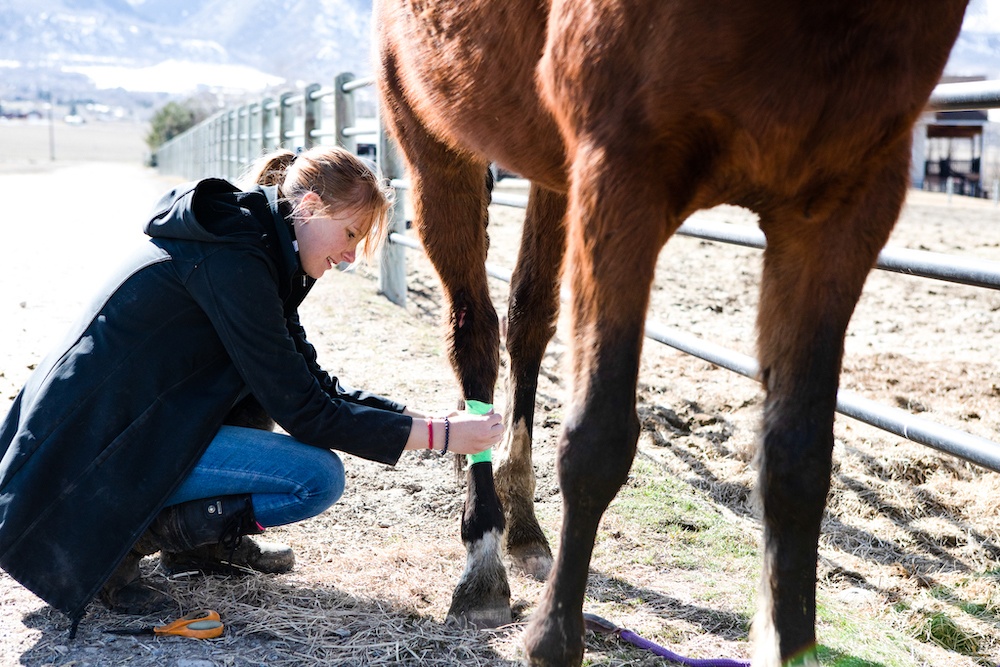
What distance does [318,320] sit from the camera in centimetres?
577

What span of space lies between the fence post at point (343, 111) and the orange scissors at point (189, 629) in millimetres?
5998

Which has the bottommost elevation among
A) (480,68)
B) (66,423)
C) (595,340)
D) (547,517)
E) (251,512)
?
(547,517)

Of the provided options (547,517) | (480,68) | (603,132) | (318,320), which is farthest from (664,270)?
(603,132)

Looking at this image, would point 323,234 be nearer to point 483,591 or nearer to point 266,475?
point 266,475

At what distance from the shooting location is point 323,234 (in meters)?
2.31

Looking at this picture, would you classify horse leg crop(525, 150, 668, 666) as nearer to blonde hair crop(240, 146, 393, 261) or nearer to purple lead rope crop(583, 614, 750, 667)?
purple lead rope crop(583, 614, 750, 667)

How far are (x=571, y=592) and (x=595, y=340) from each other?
21.2 inches

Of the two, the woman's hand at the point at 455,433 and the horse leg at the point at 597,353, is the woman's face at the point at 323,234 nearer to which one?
the woman's hand at the point at 455,433

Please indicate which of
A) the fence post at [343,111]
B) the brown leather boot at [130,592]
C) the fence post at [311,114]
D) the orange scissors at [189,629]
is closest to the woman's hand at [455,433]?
the orange scissors at [189,629]

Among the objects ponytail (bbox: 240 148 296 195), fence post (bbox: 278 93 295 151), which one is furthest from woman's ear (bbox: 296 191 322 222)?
fence post (bbox: 278 93 295 151)

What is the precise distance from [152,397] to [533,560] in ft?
3.81

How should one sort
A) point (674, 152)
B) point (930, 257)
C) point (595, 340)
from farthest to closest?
point (930, 257), point (595, 340), point (674, 152)

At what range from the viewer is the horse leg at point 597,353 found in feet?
5.28

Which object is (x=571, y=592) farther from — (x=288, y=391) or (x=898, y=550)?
(x=898, y=550)
